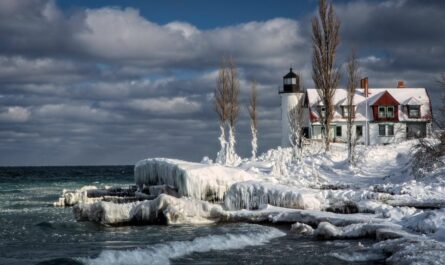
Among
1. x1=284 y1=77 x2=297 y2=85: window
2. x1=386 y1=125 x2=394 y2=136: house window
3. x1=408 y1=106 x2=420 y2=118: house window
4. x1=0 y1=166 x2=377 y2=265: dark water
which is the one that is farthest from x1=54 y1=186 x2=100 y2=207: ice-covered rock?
x1=408 y1=106 x2=420 y2=118: house window

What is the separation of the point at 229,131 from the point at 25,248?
3044 centimetres

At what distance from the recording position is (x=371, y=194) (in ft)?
83.4

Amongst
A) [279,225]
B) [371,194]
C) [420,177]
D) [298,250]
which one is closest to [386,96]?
[420,177]

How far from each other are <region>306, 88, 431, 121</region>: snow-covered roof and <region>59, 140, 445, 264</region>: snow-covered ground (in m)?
18.1

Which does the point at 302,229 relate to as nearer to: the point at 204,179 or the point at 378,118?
the point at 204,179

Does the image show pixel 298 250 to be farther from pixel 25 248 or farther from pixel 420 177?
pixel 420 177

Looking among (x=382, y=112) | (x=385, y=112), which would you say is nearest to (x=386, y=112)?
(x=385, y=112)

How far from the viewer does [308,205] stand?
76.3 feet

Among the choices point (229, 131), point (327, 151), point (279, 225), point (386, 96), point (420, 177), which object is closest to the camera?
point (279, 225)

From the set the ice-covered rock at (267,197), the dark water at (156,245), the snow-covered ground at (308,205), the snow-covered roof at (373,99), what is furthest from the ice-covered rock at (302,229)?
the snow-covered roof at (373,99)

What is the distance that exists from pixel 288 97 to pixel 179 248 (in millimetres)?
41675

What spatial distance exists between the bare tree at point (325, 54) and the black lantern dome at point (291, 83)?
11271 millimetres

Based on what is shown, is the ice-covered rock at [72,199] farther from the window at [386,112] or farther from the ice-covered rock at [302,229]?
the window at [386,112]

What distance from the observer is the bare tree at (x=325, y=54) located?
4428 centimetres
